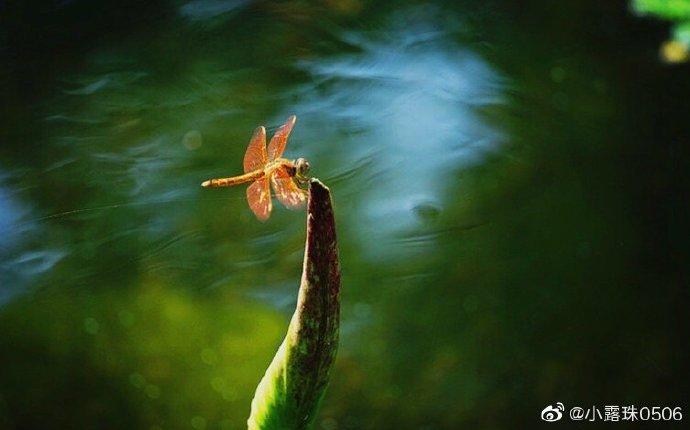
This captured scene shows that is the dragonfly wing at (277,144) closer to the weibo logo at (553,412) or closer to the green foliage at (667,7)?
the green foliage at (667,7)

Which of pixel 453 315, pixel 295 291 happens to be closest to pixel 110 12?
pixel 295 291

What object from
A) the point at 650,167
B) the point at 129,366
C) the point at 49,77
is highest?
the point at 49,77

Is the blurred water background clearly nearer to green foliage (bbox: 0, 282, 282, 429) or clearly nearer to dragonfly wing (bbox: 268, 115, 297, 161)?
green foliage (bbox: 0, 282, 282, 429)

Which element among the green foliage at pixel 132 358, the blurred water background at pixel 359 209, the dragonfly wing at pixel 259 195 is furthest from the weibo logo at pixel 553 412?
the dragonfly wing at pixel 259 195

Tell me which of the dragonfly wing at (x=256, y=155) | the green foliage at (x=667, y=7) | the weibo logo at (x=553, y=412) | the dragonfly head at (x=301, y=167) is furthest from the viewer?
the weibo logo at (x=553, y=412)

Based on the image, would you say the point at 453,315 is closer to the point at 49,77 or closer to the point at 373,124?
the point at 373,124

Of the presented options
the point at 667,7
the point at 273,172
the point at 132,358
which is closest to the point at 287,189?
the point at 273,172
